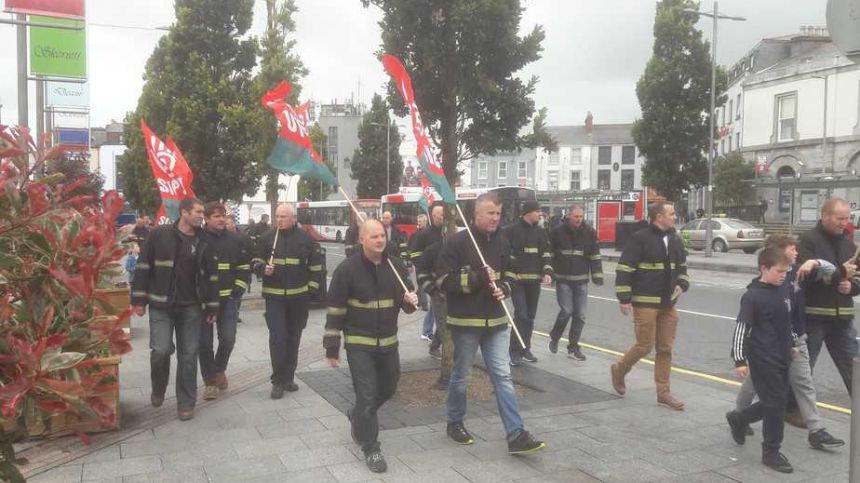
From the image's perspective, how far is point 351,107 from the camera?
86.9 m

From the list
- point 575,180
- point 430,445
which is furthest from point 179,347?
point 575,180

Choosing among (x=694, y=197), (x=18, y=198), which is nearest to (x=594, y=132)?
(x=694, y=197)

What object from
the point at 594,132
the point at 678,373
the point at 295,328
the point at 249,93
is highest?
the point at 594,132

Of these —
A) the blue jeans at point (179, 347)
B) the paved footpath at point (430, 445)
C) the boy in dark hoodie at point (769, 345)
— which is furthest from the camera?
the blue jeans at point (179, 347)

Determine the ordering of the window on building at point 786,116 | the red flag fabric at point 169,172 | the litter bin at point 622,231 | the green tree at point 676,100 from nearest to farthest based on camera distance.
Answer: the red flag fabric at point 169,172 < the litter bin at point 622,231 < the green tree at point 676,100 < the window on building at point 786,116

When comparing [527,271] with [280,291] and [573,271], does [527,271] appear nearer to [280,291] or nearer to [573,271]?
[573,271]

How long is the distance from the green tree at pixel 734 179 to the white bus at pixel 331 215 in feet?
69.1

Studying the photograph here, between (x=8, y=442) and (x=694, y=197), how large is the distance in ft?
208

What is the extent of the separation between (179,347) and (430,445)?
7.83 feet

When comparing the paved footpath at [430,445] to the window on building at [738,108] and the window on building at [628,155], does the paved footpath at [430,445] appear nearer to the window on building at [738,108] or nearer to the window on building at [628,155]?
the window on building at [738,108]

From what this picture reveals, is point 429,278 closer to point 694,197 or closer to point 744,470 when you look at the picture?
point 744,470

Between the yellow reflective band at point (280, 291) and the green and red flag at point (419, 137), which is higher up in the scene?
the green and red flag at point (419, 137)

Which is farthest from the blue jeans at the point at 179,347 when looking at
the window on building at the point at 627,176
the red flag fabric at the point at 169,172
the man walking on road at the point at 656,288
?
the window on building at the point at 627,176

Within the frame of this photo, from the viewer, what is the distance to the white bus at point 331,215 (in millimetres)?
42688
